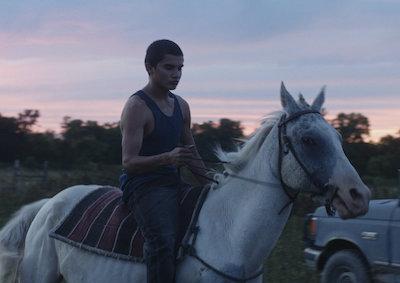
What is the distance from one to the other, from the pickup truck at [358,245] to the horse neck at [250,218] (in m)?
4.04

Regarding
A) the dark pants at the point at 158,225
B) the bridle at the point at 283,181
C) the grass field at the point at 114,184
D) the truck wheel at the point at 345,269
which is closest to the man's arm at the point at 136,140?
the dark pants at the point at 158,225

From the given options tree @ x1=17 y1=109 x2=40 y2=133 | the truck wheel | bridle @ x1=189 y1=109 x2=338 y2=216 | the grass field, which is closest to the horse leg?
bridle @ x1=189 y1=109 x2=338 y2=216

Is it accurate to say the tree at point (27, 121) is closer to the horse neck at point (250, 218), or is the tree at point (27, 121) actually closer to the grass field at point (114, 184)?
the grass field at point (114, 184)

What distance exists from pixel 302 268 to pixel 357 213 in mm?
8424

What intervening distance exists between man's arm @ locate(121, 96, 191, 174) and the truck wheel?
511 cm

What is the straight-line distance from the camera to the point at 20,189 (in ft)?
86.1

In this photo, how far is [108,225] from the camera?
576cm

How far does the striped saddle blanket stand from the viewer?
5.35m

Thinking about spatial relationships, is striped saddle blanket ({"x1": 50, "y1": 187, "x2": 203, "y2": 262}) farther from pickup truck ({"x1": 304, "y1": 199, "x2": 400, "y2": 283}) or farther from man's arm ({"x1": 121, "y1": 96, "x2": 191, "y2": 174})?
pickup truck ({"x1": 304, "y1": 199, "x2": 400, "y2": 283})

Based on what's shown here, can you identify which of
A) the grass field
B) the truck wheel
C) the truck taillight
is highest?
the truck taillight

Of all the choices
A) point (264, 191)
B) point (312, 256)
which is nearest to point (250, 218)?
point (264, 191)

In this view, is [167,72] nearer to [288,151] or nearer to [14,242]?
[288,151]

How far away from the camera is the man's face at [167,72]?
534 centimetres

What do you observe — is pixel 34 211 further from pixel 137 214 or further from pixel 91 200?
pixel 137 214
